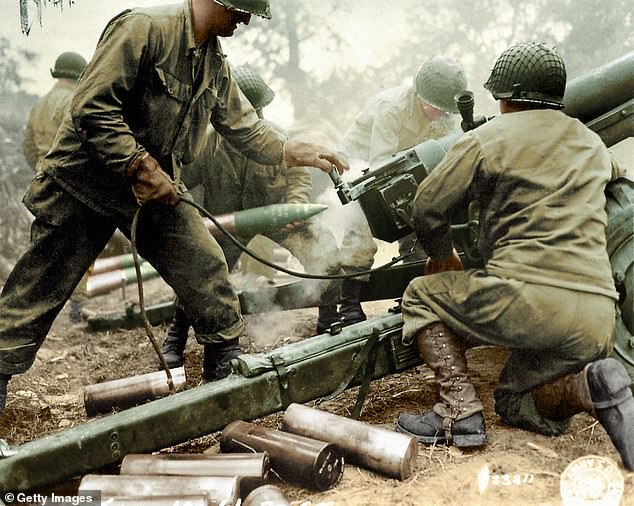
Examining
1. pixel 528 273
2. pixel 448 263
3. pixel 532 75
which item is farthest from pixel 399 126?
pixel 528 273

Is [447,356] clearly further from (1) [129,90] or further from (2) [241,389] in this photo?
(1) [129,90]

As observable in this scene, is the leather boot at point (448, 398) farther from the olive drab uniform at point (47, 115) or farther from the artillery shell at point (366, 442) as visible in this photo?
the olive drab uniform at point (47, 115)

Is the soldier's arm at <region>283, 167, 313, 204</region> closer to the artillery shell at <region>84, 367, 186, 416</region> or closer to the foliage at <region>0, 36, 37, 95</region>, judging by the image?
the foliage at <region>0, 36, 37, 95</region>

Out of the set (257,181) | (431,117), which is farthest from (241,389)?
(431,117)

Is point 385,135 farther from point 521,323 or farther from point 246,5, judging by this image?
point 521,323

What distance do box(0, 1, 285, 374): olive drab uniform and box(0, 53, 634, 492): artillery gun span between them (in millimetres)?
550

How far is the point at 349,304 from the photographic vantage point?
456 centimetres

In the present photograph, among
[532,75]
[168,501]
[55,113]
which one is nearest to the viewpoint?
[168,501]

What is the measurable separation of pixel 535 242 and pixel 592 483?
879 mm

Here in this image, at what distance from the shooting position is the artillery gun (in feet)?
8.14

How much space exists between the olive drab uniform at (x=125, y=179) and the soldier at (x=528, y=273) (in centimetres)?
105

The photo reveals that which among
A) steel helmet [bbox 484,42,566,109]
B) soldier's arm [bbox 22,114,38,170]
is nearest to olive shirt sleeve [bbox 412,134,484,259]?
steel helmet [bbox 484,42,566,109]

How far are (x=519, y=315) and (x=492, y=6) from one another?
3669 millimetres

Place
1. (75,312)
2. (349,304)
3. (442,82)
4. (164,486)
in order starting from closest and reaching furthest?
(164,486), (349,304), (442,82), (75,312)
